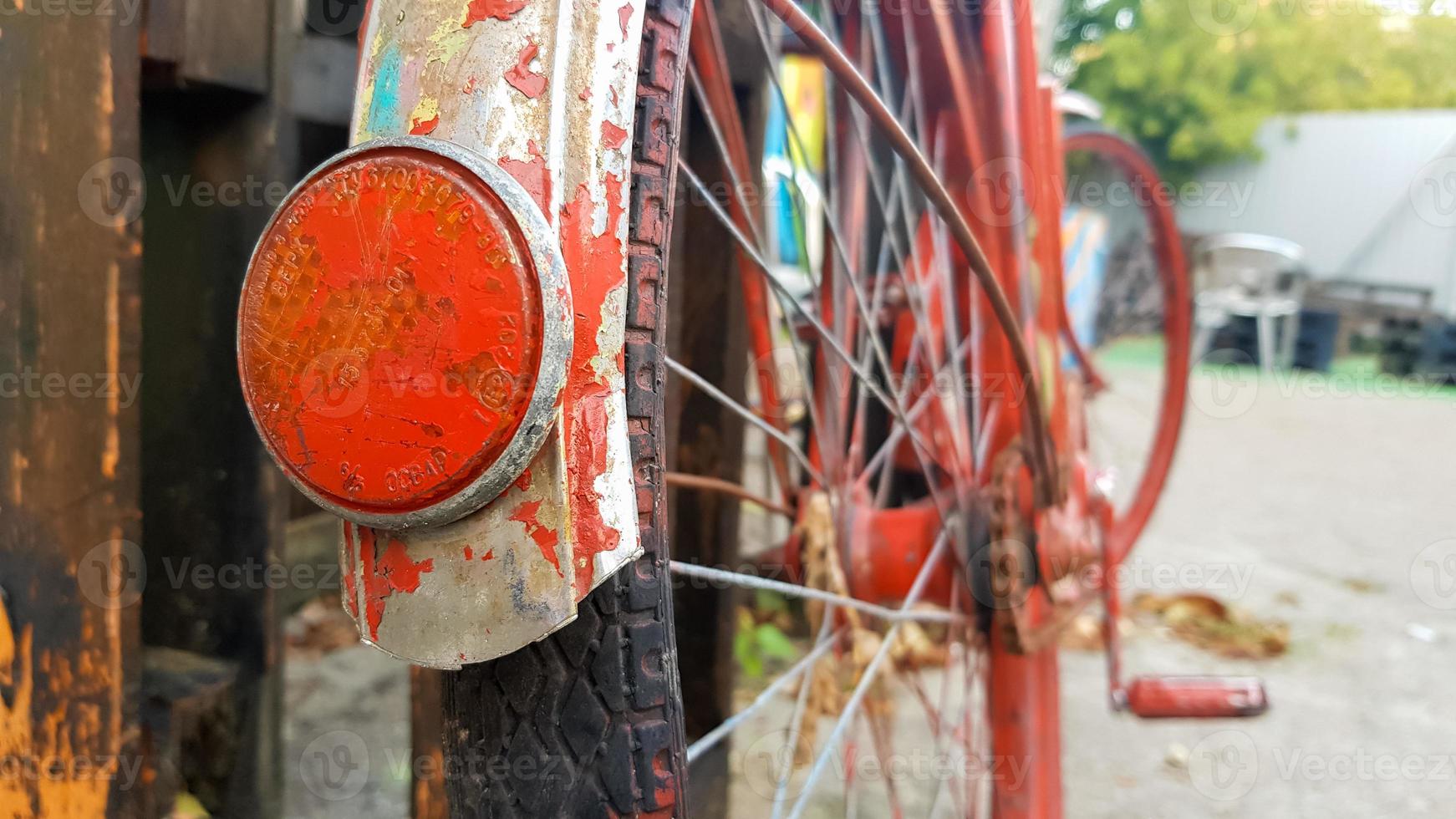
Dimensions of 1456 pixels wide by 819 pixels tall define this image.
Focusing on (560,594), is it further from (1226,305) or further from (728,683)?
(1226,305)

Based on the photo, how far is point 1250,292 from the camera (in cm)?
882

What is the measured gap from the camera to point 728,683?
163 centimetres
